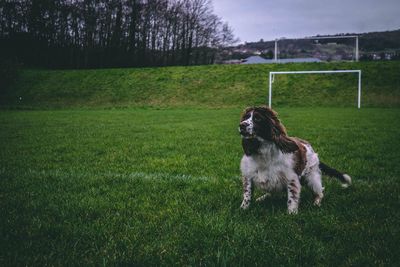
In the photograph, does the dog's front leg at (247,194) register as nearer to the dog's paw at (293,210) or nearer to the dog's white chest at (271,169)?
the dog's white chest at (271,169)

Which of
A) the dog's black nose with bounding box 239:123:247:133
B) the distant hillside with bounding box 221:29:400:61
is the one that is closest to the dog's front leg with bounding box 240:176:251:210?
the dog's black nose with bounding box 239:123:247:133

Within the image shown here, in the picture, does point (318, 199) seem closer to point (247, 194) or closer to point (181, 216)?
point (247, 194)

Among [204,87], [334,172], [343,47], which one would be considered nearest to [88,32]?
[204,87]

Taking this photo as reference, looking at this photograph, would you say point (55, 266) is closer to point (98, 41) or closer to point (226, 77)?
point (226, 77)

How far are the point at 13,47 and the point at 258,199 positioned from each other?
192 feet

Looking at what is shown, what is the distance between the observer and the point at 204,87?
102 feet

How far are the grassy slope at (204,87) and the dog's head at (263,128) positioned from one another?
77.8 feet

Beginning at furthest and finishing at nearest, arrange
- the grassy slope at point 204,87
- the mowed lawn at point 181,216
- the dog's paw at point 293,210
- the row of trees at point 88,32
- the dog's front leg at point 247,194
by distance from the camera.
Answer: the row of trees at point 88,32, the grassy slope at point 204,87, the dog's front leg at point 247,194, the dog's paw at point 293,210, the mowed lawn at point 181,216

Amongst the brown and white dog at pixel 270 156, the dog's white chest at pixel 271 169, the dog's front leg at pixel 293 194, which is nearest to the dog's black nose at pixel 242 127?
the brown and white dog at pixel 270 156

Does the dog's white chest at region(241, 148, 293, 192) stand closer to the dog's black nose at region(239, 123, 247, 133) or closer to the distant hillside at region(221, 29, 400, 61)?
the dog's black nose at region(239, 123, 247, 133)

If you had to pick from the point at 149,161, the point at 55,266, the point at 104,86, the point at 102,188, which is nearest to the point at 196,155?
the point at 149,161

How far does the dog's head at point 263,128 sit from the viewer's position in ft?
11.1

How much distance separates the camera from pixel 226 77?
32.4 m

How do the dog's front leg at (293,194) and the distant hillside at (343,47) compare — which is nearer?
the dog's front leg at (293,194)
